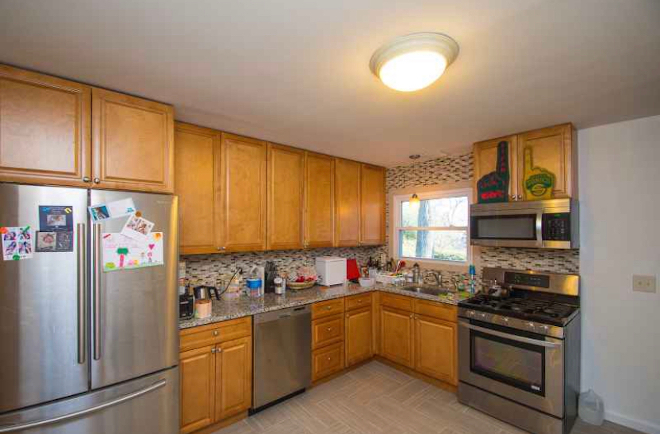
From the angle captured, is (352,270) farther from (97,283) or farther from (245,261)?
(97,283)

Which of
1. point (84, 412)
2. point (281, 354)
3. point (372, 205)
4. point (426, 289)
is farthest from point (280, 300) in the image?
point (372, 205)

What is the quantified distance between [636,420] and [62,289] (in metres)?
4.09

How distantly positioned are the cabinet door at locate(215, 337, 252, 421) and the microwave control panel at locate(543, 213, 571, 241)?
8.49 ft

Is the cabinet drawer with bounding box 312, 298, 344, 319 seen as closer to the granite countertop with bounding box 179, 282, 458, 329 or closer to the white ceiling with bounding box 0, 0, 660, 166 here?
the granite countertop with bounding box 179, 282, 458, 329

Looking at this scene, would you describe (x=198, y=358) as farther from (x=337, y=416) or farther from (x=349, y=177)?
(x=349, y=177)

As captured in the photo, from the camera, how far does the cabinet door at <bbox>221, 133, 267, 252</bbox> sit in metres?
2.62

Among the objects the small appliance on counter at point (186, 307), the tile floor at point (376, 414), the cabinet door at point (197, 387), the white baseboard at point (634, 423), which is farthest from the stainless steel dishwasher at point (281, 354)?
the white baseboard at point (634, 423)

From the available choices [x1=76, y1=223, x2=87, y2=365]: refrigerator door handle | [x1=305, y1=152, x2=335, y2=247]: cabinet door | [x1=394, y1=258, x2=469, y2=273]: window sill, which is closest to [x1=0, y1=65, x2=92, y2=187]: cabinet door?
[x1=76, y1=223, x2=87, y2=365]: refrigerator door handle

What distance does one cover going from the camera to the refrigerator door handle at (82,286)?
1.60m

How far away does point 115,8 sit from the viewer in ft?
3.85

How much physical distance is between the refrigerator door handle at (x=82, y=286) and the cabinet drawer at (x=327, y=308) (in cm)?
171

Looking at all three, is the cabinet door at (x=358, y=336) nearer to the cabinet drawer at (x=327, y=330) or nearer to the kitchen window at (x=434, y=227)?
the cabinet drawer at (x=327, y=330)

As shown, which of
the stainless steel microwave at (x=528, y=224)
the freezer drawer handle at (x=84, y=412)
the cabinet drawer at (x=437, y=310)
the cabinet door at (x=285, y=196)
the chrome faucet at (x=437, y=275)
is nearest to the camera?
the freezer drawer handle at (x=84, y=412)

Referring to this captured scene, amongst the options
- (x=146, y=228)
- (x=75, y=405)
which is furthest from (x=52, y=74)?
(x=75, y=405)
